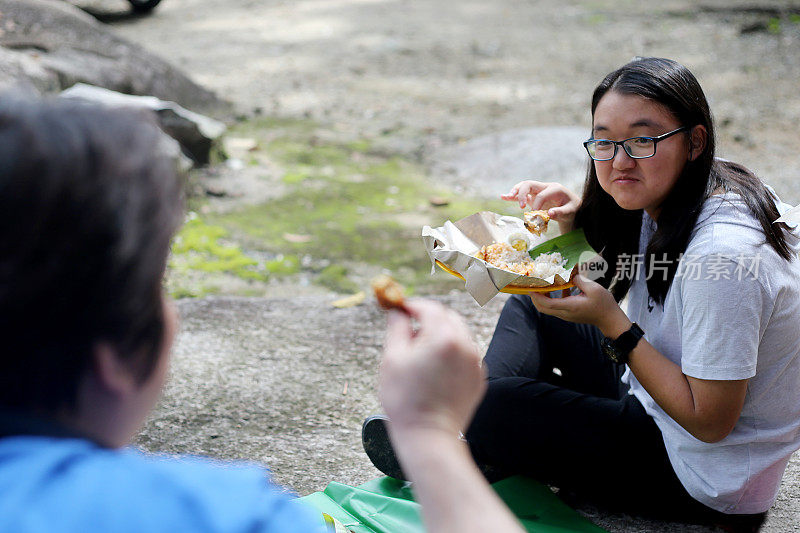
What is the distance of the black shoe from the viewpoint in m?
2.23

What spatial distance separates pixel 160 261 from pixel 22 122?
7.4 inches

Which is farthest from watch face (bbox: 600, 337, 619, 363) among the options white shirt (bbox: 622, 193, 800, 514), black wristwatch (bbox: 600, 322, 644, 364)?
white shirt (bbox: 622, 193, 800, 514)

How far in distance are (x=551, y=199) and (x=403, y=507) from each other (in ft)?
3.50

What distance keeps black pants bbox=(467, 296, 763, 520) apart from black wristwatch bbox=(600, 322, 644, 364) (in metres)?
0.26

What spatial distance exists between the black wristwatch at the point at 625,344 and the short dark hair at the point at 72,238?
1335 mm

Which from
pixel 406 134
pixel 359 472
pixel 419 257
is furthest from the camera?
pixel 406 134

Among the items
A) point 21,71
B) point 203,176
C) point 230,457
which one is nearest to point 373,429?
point 230,457

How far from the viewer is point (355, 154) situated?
18.4 ft

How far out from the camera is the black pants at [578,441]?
6.81ft

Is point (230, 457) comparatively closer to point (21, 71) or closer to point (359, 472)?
point (359, 472)

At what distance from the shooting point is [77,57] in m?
5.61

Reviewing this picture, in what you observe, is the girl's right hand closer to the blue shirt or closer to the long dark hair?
the long dark hair

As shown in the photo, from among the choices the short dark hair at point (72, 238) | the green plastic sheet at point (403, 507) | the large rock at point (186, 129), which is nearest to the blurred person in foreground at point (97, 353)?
the short dark hair at point (72, 238)

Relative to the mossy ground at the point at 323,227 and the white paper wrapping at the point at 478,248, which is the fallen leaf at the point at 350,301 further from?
the white paper wrapping at the point at 478,248
